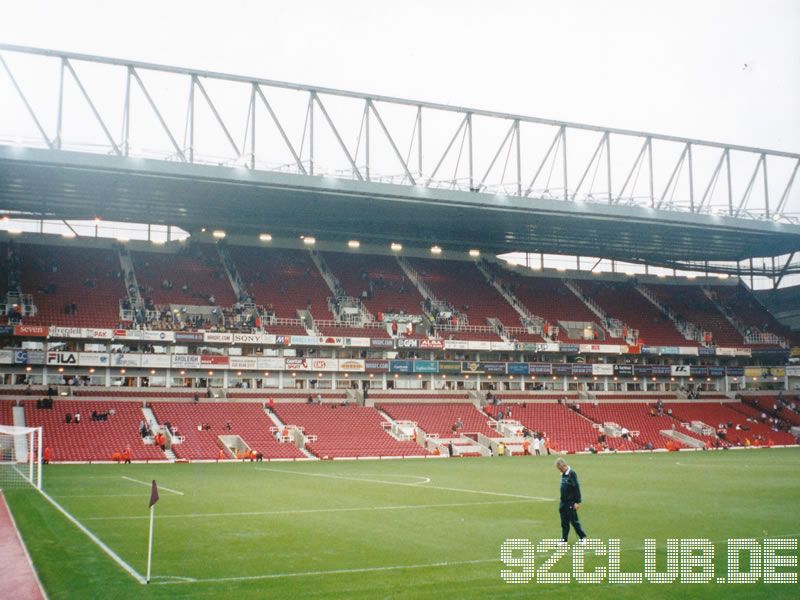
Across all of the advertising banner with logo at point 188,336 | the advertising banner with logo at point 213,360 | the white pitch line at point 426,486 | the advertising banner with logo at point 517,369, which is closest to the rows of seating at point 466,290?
→ the advertising banner with logo at point 517,369

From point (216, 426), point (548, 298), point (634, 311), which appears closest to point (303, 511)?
point (216, 426)

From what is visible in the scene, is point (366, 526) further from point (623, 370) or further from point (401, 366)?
point (623, 370)

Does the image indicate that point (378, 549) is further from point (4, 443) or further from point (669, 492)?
point (4, 443)

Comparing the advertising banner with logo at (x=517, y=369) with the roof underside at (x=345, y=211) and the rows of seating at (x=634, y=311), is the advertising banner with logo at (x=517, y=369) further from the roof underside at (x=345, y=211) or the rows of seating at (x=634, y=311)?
the rows of seating at (x=634, y=311)

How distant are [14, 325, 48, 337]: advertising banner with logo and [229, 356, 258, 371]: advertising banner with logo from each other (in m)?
13.8

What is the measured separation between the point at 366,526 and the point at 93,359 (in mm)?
43548

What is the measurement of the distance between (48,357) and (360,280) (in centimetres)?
3000

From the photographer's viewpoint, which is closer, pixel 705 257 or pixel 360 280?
pixel 360 280

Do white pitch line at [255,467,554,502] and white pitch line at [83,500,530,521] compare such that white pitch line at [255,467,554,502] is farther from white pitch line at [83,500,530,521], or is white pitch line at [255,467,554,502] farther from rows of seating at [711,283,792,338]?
rows of seating at [711,283,792,338]

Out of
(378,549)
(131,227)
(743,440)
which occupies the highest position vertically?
(131,227)

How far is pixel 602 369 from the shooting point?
242ft

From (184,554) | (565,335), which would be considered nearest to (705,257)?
(565,335)

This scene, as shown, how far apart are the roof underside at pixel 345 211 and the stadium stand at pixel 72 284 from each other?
11.5ft

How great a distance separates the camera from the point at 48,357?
56.0 meters
